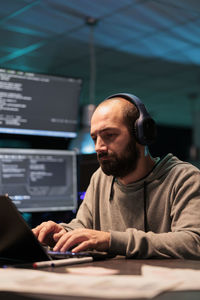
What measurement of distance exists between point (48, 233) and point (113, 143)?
36 cm

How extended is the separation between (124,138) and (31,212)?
0.88m

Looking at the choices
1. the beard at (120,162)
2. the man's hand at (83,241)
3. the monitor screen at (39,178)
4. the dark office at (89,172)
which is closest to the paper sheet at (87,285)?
the dark office at (89,172)

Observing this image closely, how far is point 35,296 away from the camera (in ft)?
2.18

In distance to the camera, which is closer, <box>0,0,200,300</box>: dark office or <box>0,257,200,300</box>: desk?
<box>0,257,200,300</box>: desk

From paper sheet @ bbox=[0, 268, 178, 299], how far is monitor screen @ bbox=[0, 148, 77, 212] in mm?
1386

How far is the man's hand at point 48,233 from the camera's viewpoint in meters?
1.27

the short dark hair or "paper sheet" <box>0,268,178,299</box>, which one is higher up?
the short dark hair

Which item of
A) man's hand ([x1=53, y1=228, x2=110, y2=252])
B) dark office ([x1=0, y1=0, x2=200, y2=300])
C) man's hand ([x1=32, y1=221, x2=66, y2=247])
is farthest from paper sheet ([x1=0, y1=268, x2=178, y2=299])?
man's hand ([x1=32, y1=221, x2=66, y2=247])

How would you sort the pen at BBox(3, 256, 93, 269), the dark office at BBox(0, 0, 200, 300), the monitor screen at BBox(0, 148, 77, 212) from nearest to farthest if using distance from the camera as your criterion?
the dark office at BBox(0, 0, 200, 300) → the pen at BBox(3, 256, 93, 269) → the monitor screen at BBox(0, 148, 77, 212)

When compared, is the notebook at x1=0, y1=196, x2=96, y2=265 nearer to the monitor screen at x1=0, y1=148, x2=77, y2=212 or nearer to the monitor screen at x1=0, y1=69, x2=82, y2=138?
the monitor screen at x1=0, y1=148, x2=77, y2=212

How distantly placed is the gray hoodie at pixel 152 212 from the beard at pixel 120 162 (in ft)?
0.17

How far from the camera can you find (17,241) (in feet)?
3.32

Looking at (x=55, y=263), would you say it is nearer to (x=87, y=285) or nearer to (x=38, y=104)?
(x=87, y=285)

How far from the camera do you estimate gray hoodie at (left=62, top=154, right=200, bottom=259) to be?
116cm
